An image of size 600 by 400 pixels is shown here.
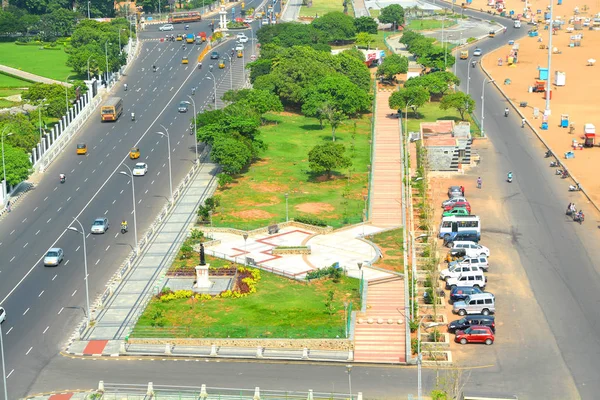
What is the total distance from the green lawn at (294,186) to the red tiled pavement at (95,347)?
30082 mm

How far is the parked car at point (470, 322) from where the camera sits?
89000mm

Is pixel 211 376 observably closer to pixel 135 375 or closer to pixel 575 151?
pixel 135 375

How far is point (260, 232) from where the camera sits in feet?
381

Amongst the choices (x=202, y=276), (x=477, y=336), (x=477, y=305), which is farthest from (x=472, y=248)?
(x=202, y=276)

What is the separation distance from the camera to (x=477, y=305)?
3676 inches

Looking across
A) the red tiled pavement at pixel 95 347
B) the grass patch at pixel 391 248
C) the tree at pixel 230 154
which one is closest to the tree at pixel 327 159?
the tree at pixel 230 154

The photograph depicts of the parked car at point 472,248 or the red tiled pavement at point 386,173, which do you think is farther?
the red tiled pavement at point 386,173

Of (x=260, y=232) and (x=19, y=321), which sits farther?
(x=260, y=232)

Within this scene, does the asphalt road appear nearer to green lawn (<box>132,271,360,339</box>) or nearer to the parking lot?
green lawn (<box>132,271,360,339</box>)

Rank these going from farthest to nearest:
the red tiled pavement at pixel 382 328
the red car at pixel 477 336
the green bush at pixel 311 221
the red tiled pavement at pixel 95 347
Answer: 1. the green bush at pixel 311 221
2. the red tiled pavement at pixel 95 347
3. the red car at pixel 477 336
4. the red tiled pavement at pixel 382 328

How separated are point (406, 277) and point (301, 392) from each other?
23.8 m

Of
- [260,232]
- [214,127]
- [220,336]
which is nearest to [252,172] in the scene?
[214,127]

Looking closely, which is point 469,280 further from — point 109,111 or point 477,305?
point 109,111

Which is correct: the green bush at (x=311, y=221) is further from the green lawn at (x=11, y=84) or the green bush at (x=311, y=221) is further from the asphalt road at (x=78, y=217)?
the green lawn at (x=11, y=84)
